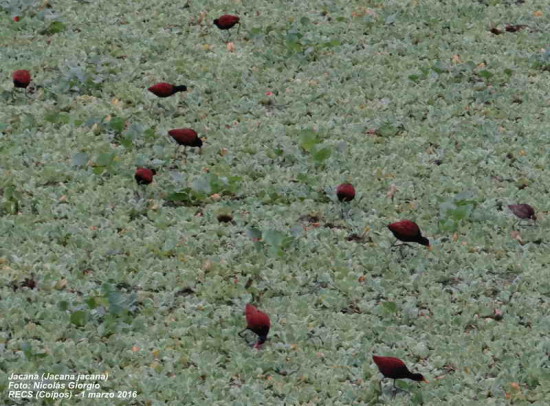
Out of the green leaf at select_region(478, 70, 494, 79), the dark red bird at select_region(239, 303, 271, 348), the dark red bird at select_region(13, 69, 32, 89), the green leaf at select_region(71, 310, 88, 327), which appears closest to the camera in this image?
the dark red bird at select_region(239, 303, 271, 348)

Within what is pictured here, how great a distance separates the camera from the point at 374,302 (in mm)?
5152

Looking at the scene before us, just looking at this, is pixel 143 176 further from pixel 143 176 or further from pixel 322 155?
pixel 322 155

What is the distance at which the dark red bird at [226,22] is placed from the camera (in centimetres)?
802

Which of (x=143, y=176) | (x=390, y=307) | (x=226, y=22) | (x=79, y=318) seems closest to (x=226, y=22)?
(x=226, y=22)

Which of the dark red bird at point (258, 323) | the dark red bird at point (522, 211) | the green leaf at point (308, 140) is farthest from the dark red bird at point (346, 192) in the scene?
the dark red bird at point (258, 323)

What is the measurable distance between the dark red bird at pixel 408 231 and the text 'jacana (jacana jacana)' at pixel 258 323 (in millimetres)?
1091

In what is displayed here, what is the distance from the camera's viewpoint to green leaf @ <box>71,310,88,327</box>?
4.82m

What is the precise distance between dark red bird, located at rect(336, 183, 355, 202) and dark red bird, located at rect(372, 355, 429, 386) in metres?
1.73

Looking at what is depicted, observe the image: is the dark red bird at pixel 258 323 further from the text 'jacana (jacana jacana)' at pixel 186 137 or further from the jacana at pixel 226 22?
the jacana at pixel 226 22

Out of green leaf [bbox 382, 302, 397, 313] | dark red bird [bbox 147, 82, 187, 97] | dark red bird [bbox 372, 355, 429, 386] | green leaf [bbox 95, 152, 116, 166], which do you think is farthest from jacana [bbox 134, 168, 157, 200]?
dark red bird [bbox 372, 355, 429, 386]

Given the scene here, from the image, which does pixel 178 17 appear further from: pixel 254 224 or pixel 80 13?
pixel 254 224

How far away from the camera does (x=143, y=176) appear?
6004mm

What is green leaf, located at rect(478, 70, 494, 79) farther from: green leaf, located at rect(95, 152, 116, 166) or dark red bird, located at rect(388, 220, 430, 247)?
green leaf, located at rect(95, 152, 116, 166)

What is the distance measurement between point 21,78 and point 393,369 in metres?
3.99
